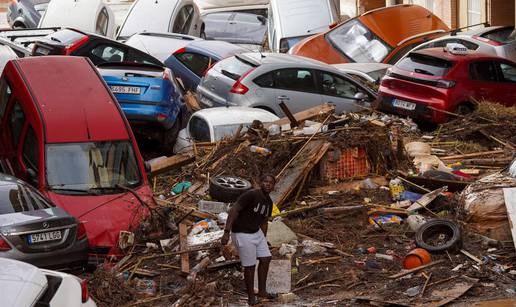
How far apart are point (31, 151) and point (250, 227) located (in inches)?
197

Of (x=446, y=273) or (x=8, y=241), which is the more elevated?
(x=8, y=241)

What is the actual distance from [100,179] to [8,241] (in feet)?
10.6

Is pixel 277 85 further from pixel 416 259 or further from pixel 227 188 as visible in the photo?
pixel 416 259

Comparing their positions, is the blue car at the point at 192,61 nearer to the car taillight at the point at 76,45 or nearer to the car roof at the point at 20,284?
the car taillight at the point at 76,45

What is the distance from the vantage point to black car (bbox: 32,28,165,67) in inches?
943

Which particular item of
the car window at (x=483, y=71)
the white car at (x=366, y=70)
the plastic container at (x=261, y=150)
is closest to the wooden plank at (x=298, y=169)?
the plastic container at (x=261, y=150)

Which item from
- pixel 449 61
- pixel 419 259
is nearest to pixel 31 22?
pixel 449 61

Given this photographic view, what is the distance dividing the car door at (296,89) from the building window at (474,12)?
10742 mm

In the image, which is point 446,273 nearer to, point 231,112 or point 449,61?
point 231,112

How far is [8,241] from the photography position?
12.7 m

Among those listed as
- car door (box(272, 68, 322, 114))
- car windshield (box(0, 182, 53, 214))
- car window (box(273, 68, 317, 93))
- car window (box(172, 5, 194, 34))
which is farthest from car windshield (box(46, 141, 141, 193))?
car window (box(172, 5, 194, 34))

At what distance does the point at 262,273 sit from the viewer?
41.3 ft

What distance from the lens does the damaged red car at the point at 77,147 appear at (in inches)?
594

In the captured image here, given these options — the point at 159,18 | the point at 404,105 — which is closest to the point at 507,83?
the point at 404,105
